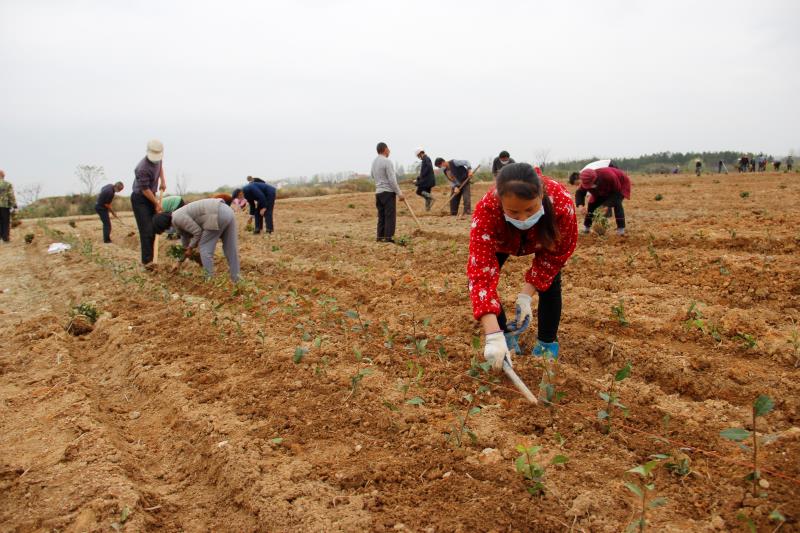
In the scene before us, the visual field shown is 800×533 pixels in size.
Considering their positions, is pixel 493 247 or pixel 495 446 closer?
pixel 495 446

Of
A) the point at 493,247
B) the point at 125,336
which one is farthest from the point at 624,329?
the point at 125,336

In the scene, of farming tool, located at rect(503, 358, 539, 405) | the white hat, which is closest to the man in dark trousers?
the white hat

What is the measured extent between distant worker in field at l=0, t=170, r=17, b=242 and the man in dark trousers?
18.9 feet

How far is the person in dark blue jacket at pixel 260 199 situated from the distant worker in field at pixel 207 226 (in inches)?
151

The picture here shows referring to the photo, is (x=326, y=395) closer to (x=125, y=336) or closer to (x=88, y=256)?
(x=125, y=336)

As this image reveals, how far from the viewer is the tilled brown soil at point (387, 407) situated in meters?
2.07

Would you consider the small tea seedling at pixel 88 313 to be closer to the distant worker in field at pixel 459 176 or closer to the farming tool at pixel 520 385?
the farming tool at pixel 520 385

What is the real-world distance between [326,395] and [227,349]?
114 centimetres

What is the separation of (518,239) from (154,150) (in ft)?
17.1

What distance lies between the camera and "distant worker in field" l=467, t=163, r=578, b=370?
2.42 metres

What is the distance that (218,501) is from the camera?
229 cm

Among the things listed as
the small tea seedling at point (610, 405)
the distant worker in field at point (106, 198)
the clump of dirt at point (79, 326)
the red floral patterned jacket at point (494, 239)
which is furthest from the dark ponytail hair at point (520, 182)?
the distant worker in field at point (106, 198)

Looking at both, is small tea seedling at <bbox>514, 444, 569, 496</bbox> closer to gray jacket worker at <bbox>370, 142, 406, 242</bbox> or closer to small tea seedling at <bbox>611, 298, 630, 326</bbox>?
small tea seedling at <bbox>611, 298, 630, 326</bbox>

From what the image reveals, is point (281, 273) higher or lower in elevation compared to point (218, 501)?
higher
